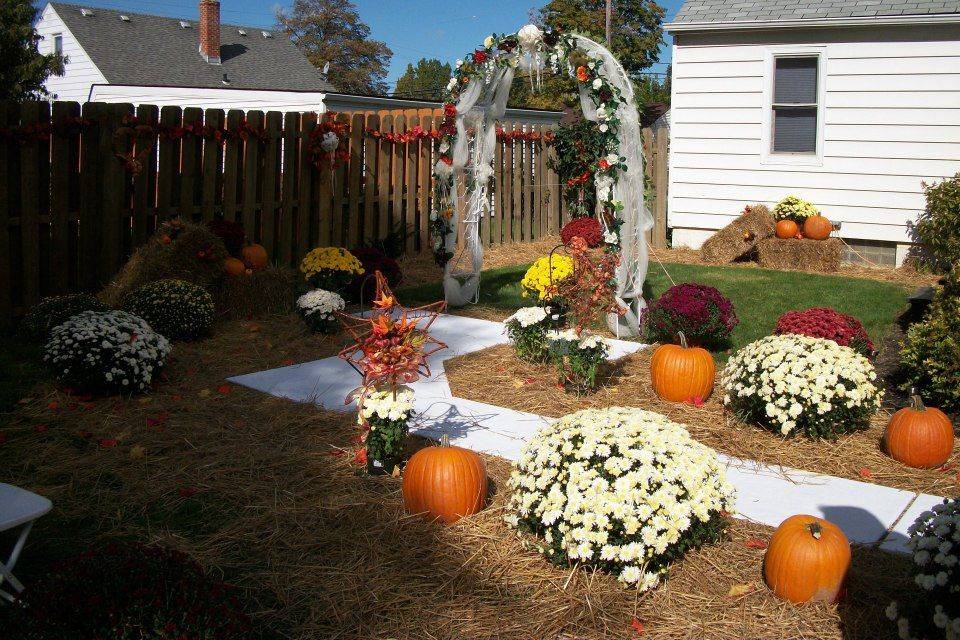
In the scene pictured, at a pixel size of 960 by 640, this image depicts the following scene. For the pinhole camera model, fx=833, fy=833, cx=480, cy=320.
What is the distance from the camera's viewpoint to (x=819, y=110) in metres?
11.3

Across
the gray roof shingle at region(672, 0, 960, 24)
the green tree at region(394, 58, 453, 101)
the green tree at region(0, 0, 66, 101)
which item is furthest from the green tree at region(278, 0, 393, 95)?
the gray roof shingle at region(672, 0, 960, 24)

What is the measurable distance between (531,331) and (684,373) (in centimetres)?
140

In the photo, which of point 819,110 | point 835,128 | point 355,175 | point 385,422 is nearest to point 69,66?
point 355,175

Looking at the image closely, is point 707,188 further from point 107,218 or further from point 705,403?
point 107,218

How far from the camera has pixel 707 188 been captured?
485 inches

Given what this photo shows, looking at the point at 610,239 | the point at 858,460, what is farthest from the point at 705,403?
the point at 610,239

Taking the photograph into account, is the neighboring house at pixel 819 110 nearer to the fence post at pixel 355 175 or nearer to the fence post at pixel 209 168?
the fence post at pixel 355 175

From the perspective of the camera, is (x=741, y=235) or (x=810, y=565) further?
(x=741, y=235)

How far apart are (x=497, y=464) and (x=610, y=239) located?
334cm

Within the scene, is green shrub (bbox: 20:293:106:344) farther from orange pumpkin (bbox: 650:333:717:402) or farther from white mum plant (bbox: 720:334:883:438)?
white mum plant (bbox: 720:334:883:438)

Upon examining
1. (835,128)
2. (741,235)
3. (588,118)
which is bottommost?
(741,235)

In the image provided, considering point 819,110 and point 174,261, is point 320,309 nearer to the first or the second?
point 174,261

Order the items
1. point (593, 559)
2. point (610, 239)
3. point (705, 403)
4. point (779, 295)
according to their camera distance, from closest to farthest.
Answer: point (593, 559) → point (705, 403) → point (610, 239) → point (779, 295)

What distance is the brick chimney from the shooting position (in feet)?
92.1
